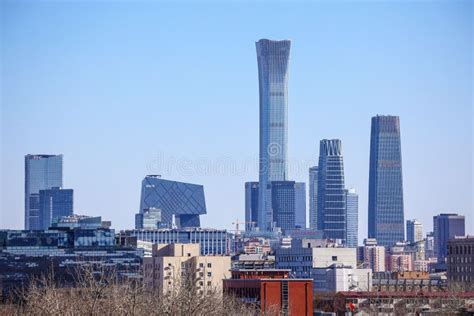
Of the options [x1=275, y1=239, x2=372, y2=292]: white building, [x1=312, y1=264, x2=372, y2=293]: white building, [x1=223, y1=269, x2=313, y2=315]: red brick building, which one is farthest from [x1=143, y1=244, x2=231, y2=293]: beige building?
[x1=312, y1=264, x2=372, y2=293]: white building

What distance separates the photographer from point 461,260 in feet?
499

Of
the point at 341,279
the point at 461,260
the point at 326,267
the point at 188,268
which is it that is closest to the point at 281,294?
the point at 188,268

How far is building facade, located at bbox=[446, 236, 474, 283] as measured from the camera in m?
149

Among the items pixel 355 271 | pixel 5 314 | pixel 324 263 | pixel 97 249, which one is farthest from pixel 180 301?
pixel 324 263

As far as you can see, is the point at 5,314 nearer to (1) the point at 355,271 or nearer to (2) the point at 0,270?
(2) the point at 0,270

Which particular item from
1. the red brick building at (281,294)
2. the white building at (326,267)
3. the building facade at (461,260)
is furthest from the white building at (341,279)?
the red brick building at (281,294)

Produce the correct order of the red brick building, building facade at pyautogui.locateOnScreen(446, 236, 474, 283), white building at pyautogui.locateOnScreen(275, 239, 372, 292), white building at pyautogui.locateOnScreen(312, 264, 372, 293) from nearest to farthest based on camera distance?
the red brick building
building facade at pyautogui.locateOnScreen(446, 236, 474, 283)
white building at pyautogui.locateOnScreen(312, 264, 372, 293)
white building at pyautogui.locateOnScreen(275, 239, 372, 292)

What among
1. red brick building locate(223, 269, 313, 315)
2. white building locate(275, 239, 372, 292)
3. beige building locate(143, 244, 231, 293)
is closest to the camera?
red brick building locate(223, 269, 313, 315)

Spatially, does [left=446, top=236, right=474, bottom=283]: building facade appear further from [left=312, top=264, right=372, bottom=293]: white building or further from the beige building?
the beige building

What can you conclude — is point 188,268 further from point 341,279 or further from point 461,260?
point 461,260

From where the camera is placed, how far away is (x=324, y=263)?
566ft

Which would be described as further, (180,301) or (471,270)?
(471,270)

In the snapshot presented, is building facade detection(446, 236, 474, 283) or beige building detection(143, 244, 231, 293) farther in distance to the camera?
building facade detection(446, 236, 474, 283)

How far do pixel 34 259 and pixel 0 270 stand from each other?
2.97 meters
